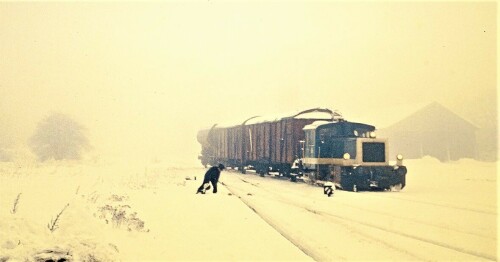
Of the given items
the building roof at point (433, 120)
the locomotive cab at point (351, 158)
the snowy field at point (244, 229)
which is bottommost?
the snowy field at point (244, 229)

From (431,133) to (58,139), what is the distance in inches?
1518

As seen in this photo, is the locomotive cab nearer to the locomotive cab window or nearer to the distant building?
the locomotive cab window

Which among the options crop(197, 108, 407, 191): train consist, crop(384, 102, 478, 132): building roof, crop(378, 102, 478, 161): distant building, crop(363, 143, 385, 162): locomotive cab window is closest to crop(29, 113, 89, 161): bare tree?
crop(197, 108, 407, 191): train consist

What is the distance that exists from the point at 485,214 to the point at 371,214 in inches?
113

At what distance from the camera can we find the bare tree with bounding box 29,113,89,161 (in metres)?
43.8

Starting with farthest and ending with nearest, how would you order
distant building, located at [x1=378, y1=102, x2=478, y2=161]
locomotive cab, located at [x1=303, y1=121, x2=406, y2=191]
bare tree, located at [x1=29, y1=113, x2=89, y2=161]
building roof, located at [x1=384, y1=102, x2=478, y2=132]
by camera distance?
1. bare tree, located at [x1=29, y1=113, x2=89, y2=161]
2. building roof, located at [x1=384, y1=102, x2=478, y2=132]
3. distant building, located at [x1=378, y1=102, x2=478, y2=161]
4. locomotive cab, located at [x1=303, y1=121, x2=406, y2=191]

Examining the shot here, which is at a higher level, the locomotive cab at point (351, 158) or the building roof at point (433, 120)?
the building roof at point (433, 120)

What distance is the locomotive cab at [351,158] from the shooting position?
655 inches

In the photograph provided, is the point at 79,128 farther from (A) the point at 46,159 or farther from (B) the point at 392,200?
(B) the point at 392,200

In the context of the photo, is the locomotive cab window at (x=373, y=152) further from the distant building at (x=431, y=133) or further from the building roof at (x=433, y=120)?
the building roof at (x=433, y=120)

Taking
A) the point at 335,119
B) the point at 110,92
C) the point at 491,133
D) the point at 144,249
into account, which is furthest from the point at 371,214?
the point at 110,92

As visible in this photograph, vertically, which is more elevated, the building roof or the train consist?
the building roof

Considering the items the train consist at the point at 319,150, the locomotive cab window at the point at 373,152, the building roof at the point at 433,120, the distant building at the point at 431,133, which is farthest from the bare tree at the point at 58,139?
the locomotive cab window at the point at 373,152

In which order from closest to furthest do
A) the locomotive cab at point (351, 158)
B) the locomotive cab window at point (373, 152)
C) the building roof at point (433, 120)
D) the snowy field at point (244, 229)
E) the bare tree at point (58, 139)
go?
1. the snowy field at point (244, 229)
2. the locomotive cab at point (351, 158)
3. the locomotive cab window at point (373, 152)
4. the building roof at point (433, 120)
5. the bare tree at point (58, 139)
